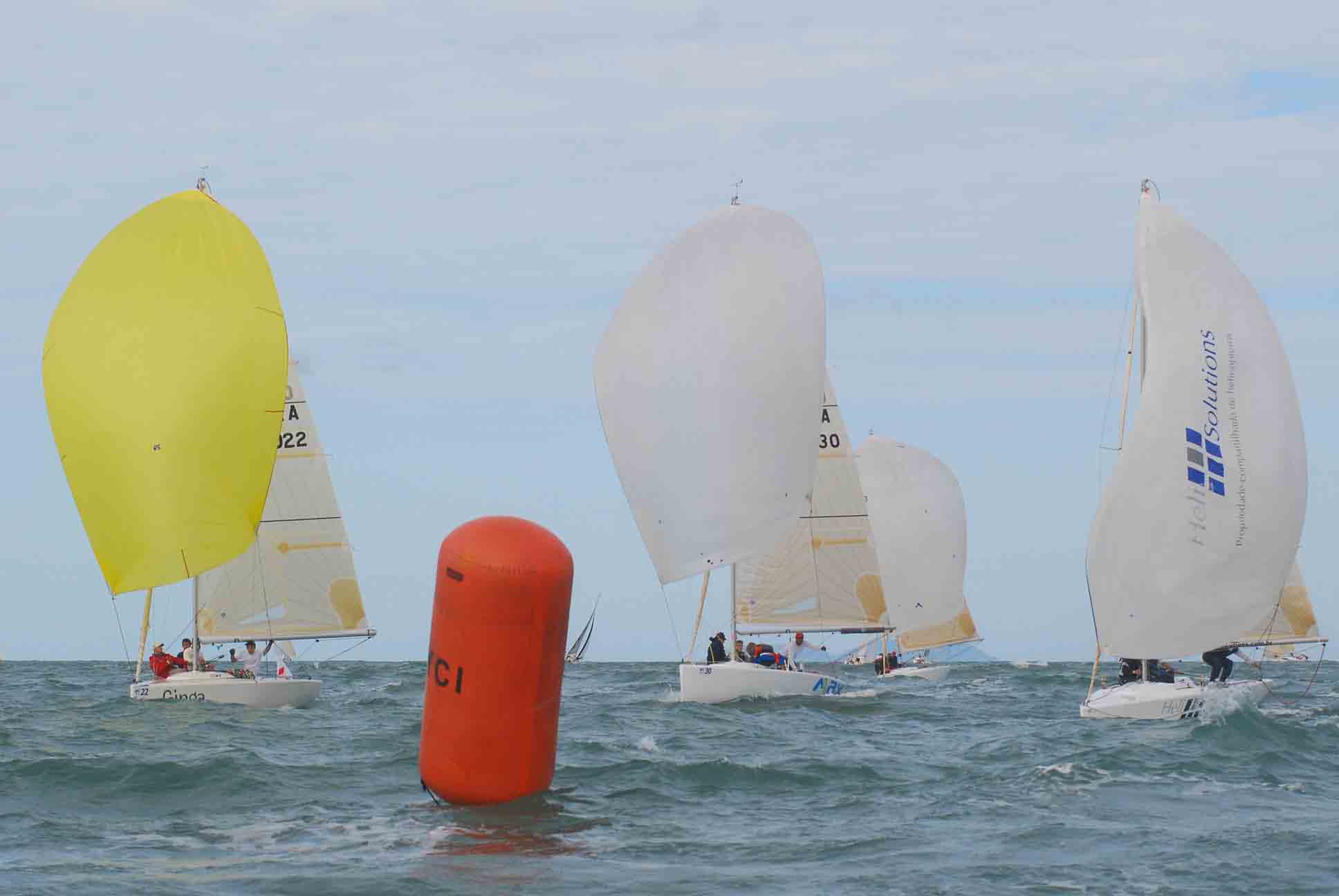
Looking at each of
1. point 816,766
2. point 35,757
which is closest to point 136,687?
point 35,757

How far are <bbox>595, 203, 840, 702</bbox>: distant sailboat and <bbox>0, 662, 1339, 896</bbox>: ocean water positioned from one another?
3974 millimetres

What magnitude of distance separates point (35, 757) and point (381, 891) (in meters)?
9.33

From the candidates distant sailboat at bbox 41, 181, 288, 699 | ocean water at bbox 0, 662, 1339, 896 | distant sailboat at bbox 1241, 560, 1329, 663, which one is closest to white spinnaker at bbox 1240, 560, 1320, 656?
distant sailboat at bbox 1241, 560, 1329, 663

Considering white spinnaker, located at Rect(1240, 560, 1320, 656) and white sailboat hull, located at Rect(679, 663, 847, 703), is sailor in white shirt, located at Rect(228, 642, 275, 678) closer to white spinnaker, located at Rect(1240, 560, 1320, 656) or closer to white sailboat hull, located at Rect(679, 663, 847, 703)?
white sailboat hull, located at Rect(679, 663, 847, 703)

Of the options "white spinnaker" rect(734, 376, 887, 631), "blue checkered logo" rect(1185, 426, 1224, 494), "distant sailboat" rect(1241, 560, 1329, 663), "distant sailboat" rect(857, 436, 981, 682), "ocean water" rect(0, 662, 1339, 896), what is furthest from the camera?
"distant sailboat" rect(857, 436, 981, 682)

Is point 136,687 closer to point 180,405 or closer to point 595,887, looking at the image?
point 180,405

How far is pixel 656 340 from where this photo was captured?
3114 centimetres

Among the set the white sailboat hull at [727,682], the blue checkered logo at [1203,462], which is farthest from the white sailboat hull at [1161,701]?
the white sailboat hull at [727,682]

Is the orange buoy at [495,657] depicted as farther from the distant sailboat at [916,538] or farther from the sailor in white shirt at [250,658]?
the distant sailboat at [916,538]

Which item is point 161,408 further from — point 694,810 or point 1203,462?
point 1203,462

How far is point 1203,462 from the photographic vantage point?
86.7ft

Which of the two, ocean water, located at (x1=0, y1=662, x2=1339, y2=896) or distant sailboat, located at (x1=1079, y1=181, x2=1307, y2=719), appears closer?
ocean water, located at (x1=0, y1=662, x2=1339, y2=896)

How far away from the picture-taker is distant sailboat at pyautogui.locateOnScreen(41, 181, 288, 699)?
90.9ft

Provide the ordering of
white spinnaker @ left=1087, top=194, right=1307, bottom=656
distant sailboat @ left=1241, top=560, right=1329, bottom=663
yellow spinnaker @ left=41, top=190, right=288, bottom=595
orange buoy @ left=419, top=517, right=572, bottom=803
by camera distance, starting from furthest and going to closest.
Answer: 1. distant sailboat @ left=1241, top=560, right=1329, bottom=663
2. yellow spinnaker @ left=41, top=190, right=288, bottom=595
3. white spinnaker @ left=1087, top=194, right=1307, bottom=656
4. orange buoy @ left=419, top=517, right=572, bottom=803
